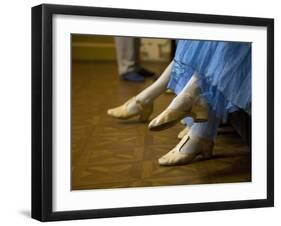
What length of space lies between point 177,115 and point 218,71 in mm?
212

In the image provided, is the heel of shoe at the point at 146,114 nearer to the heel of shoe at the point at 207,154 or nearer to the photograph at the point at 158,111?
the photograph at the point at 158,111

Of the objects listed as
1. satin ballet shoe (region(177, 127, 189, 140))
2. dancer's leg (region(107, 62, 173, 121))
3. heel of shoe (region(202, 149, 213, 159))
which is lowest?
heel of shoe (region(202, 149, 213, 159))

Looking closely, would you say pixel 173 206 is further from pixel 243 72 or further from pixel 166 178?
pixel 243 72

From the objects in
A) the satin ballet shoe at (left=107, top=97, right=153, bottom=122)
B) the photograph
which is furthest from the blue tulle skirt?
the satin ballet shoe at (left=107, top=97, right=153, bottom=122)

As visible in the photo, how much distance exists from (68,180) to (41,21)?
46 centimetres

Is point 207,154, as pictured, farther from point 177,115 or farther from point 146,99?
point 146,99

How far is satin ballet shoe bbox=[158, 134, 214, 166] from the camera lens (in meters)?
2.13

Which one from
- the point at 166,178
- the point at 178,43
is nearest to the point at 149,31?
the point at 178,43

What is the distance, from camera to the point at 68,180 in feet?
6.53

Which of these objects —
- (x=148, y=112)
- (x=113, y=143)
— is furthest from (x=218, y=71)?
(x=113, y=143)

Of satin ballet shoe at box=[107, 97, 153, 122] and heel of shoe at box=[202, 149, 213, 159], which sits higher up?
satin ballet shoe at box=[107, 97, 153, 122]

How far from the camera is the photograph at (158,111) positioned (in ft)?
6.66

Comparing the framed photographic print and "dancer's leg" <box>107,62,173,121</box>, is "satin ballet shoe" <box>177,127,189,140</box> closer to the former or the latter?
the framed photographic print

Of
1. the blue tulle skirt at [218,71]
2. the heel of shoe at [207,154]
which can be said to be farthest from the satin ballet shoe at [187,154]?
the blue tulle skirt at [218,71]
